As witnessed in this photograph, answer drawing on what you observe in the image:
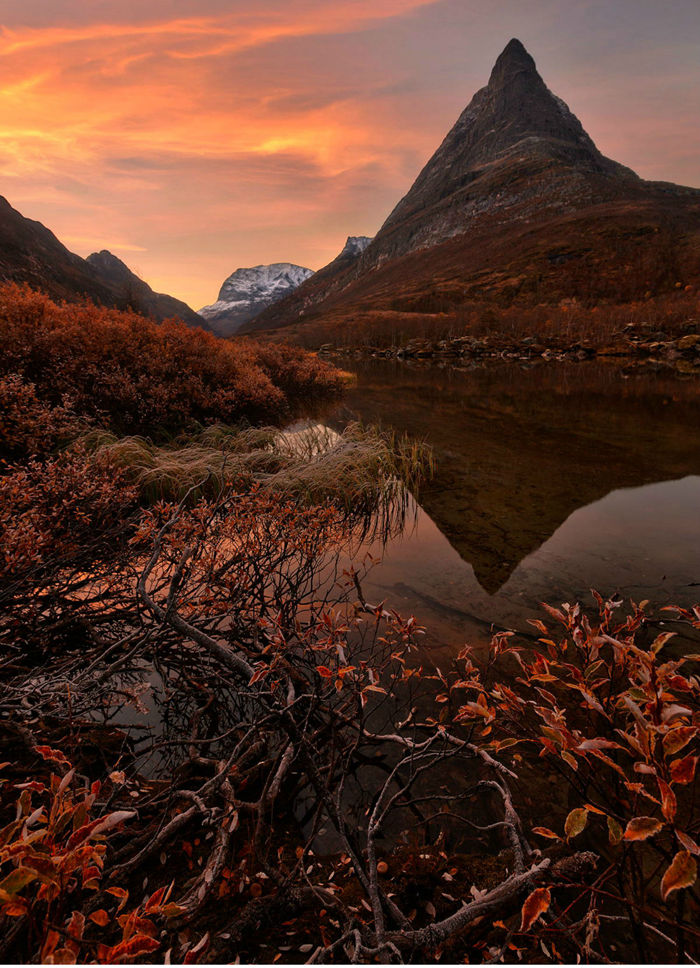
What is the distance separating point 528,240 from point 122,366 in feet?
386

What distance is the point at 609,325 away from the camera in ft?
141

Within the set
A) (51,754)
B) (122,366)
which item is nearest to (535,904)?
(51,754)

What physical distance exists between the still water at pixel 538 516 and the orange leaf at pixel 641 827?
2689 mm

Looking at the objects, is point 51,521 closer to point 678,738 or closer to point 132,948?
point 132,948

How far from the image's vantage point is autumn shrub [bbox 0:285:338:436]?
25.1ft

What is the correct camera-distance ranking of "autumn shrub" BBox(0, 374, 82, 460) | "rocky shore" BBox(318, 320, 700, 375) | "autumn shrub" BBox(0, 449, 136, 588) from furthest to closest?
"rocky shore" BBox(318, 320, 700, 375)
"autumn shrub" BBox(0, 374, 82, 460)
"autumn shrub" BBox(0, 449, 136, 588)

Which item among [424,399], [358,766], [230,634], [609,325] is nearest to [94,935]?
[358,766]

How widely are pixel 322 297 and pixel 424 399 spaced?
181685mm

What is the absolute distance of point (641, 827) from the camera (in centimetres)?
118

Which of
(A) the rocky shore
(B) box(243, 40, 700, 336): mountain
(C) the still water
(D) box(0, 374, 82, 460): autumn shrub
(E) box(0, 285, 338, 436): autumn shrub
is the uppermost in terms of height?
(B) box(243, 40, 700, 336): mountain

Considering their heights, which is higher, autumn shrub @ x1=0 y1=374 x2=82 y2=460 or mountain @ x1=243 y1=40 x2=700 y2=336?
mountain @ x1=243 y1=40 x2=700 y2=336

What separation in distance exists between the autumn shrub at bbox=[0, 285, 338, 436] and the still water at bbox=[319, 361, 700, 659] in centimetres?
445

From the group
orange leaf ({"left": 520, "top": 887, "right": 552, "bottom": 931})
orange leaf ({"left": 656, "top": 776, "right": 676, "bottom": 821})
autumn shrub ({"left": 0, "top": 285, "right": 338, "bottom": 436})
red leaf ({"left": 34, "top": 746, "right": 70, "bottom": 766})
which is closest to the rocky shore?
autumn shrub ({"left": 0, "top": 285, "right": 338, "bottom": 436})

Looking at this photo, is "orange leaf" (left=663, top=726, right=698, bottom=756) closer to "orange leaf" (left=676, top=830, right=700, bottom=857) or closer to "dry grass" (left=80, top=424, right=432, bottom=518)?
"orange leaf" (left=676, top=830, right=700, bottom=857)
